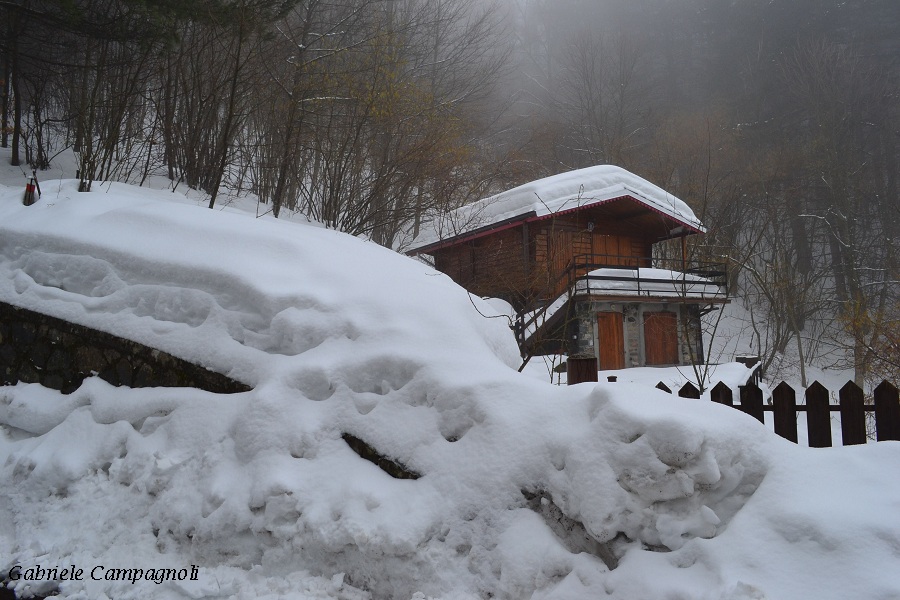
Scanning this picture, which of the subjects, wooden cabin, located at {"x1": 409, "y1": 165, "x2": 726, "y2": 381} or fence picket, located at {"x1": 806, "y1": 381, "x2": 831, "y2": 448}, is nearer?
fence picket, located at {"x1": 806, "y1": 381, "x2": 831, "y2": 448}

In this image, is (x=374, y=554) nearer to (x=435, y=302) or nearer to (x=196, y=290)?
(x=435, y=302)

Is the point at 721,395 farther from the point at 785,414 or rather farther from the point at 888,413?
the point at 888,413

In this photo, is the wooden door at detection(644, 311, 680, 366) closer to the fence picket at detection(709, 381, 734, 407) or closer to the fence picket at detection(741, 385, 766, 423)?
the fence picket at detection(709, 381, 734, 407)

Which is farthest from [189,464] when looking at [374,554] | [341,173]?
[341,173]

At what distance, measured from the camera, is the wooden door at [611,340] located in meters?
16.5

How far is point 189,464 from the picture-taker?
2.63m

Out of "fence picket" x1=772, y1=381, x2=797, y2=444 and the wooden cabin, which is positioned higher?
the wooden cabin

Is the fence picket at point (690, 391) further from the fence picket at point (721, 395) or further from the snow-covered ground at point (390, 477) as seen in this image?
the snow-covered ground at point (390, 477)

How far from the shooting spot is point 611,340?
1673 cm

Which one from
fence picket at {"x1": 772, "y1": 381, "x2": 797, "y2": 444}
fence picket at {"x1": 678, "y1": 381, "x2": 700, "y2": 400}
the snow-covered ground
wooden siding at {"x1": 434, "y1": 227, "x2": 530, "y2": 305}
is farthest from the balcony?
the snow-covered ground

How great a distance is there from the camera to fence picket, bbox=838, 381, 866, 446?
373 cm

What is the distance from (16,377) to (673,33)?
45621mm

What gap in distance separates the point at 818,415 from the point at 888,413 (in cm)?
44

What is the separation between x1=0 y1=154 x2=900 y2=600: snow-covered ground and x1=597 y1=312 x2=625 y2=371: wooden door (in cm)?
1373
